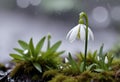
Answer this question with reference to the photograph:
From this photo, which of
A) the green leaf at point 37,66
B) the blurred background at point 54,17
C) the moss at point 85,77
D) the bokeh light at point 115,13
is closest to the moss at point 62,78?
the moss at point 85,77

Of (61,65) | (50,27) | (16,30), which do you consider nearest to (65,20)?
(50,27)

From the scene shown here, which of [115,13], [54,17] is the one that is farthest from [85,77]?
[115,13]

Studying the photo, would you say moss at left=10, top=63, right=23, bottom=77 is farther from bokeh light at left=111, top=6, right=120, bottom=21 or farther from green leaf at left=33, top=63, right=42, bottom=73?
bokeh light at left=111, top=6, right=120, bottom=21

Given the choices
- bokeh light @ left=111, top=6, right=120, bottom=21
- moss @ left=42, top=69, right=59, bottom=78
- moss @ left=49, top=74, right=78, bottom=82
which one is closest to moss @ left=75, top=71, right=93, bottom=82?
moss @ left=49, top=74, right=78, bottom=82

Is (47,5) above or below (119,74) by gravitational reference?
above

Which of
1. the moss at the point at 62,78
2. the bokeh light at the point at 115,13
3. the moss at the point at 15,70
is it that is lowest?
the moss at the point at 62,78

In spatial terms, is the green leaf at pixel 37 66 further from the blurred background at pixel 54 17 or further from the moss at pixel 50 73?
the blurred background at pixel 54 17

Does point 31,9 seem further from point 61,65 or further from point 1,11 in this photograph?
point 61,65

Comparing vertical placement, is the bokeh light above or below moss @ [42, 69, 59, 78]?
above
